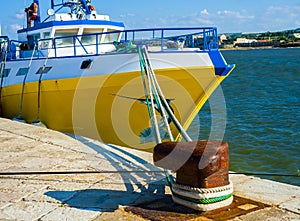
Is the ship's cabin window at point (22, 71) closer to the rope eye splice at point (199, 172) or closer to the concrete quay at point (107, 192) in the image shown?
the concrete quay at point (107, 192)

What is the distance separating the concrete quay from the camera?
177 inches

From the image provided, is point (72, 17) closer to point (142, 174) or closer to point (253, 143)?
point (253, 143)

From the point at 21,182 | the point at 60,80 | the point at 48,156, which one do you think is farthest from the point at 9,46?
the point at 21,182

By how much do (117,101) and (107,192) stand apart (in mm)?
5024

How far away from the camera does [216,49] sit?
33.3ft

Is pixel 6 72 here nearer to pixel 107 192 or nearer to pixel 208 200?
pixel 107 192

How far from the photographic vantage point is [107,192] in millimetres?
5168

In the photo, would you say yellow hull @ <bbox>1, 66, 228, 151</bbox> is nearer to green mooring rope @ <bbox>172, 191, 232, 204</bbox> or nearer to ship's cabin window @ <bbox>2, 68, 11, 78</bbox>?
ship's cabin window @ <bbox>2, 68, 11, 78</bbox>

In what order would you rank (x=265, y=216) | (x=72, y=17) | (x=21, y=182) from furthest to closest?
(x=72, y=17) < (x=21, y=182) < (x=265, y=216)

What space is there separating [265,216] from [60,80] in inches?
284

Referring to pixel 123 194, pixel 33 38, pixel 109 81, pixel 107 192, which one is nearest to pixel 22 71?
pixel 33 38

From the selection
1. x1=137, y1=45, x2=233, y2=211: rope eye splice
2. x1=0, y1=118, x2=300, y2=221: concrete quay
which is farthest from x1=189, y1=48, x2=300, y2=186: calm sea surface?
x1=137, y1=45, x2=233, y2=211: rope eye splice

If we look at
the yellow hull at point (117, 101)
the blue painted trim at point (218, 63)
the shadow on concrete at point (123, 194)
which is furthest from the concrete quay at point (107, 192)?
the blue painted trim at point (218, 63)

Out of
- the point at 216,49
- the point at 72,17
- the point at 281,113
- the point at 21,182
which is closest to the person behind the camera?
the point at 21,182
